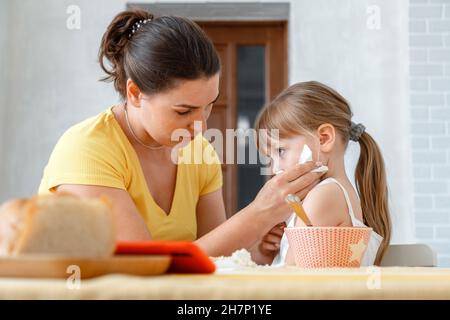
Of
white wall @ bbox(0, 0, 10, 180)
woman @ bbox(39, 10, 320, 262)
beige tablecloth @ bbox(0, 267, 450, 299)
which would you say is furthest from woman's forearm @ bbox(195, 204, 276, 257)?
white wall @ bbox(0, 0, 10, 180)

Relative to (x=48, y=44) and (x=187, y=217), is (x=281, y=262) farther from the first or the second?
(x=48, y=44)

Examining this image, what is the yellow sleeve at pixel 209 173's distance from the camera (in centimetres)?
184

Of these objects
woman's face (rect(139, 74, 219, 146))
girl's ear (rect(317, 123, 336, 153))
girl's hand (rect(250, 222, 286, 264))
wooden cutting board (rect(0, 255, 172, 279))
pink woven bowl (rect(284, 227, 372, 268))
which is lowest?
girl's hand (rect(250, 222, 286, 264))

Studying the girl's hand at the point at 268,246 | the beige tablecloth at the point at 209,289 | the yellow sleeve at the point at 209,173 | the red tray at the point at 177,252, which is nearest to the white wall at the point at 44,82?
the yellow sleeve at the point at 209,173

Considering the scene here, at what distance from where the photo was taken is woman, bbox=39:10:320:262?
4.85 ft

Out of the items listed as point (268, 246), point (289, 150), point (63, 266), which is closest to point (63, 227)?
point (63, 266)

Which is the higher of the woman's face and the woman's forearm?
the woman's face

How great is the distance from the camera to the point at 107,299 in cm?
51

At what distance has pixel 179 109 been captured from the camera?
1.55 metres

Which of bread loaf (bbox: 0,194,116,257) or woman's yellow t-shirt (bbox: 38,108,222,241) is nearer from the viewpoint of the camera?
bread loaf (bbox: 0,194,116,257)

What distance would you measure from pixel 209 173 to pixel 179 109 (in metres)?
0.36

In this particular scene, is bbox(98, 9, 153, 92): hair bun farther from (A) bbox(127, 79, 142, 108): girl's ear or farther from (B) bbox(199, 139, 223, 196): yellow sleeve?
(B) bbox(199, 139, 223, 196): yellow sleeve

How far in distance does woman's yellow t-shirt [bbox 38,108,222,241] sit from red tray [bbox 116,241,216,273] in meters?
0.84
